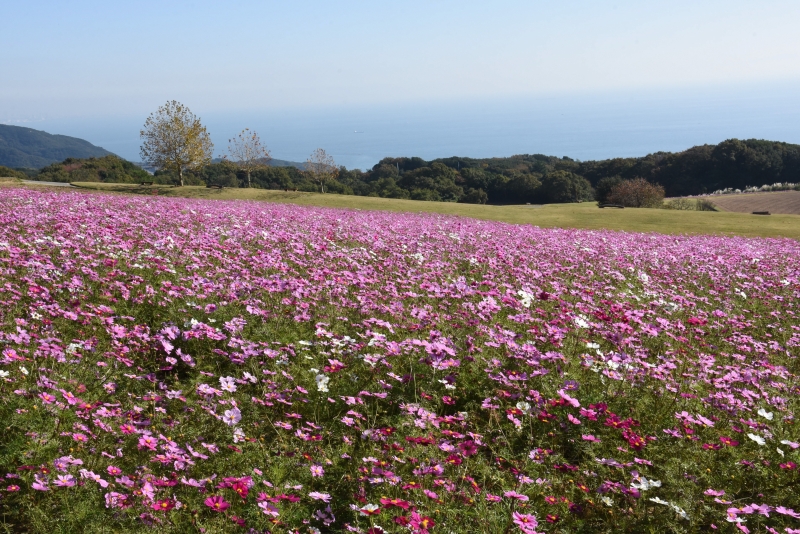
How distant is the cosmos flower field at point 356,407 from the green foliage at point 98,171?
8465 cm

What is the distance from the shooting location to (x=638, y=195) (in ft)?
214

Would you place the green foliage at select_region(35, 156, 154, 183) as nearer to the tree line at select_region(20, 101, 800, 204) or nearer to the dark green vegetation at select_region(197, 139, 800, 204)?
the tree line at select_region(20, 101, 800, 204)

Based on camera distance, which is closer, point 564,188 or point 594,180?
point 564,188

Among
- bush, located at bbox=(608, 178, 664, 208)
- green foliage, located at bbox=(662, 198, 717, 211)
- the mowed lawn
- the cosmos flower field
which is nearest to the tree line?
bush, located at bbox=(608, 178, 664, 208)

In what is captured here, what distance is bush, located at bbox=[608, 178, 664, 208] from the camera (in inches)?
2534

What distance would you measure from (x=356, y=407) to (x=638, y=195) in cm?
6850

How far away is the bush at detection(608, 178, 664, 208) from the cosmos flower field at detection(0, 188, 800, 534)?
202 ft

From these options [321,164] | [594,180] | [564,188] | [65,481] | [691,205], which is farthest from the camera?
[594,180]

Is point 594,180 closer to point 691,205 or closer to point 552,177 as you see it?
point 552,177

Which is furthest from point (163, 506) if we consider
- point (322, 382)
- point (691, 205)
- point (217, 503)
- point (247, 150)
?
point (247, 150)

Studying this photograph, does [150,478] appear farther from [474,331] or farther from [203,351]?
[474,331]

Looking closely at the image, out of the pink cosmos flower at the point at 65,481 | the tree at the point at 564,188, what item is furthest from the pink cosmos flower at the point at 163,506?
the tree at the point at 564,188

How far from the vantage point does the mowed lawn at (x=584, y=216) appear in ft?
109

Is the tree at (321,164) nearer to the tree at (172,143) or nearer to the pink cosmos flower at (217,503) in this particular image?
the tree at (172,143)
